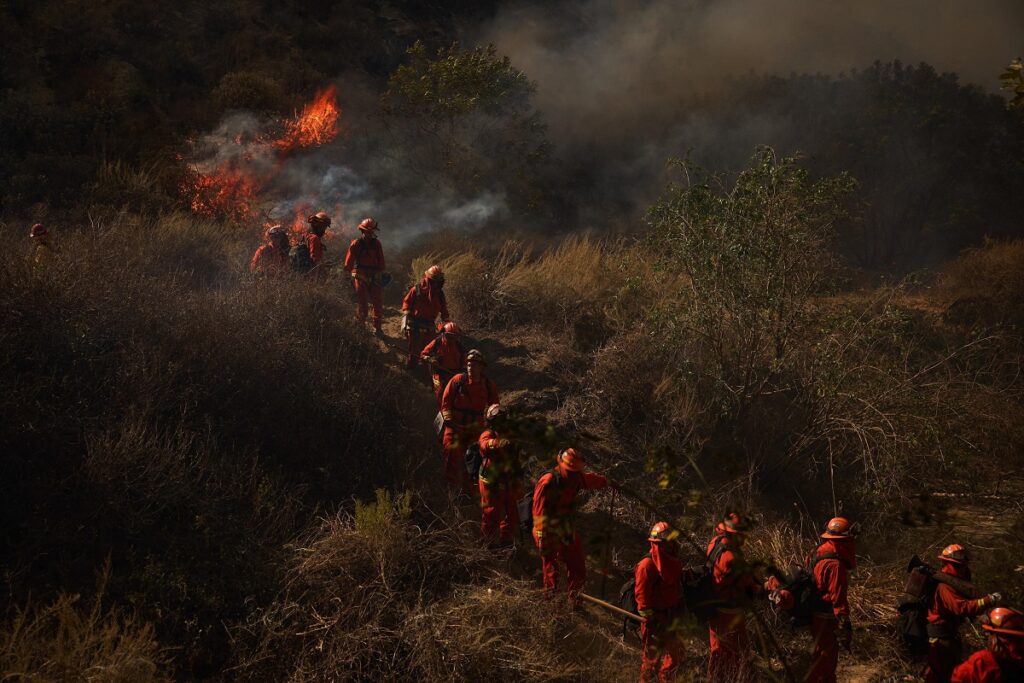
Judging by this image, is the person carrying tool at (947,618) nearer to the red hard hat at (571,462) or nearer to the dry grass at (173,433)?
the red hard hat at (571,462)

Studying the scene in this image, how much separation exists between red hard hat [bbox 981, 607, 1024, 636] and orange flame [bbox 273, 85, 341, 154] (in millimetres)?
15406

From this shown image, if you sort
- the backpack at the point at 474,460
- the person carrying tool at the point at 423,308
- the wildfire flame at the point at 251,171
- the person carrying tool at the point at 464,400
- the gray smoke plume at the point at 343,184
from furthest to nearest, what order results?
the gray smoke plume at the point at 343,184
the wildfire flame at the point at 251,171
the person carrying tool at the point at 423,308
the person carrying tool at the point at 464,400
the backpack at the point at 474,460

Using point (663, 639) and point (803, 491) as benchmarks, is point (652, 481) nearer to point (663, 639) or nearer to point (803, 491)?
point (803, 491)

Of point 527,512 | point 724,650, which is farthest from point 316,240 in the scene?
point 724,650

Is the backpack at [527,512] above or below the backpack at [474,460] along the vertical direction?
below

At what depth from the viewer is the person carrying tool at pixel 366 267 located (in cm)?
1009

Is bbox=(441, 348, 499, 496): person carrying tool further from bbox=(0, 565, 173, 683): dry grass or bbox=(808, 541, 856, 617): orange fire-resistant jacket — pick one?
bbox=(808, 541, 856, 617): orange fire-resistant jacket

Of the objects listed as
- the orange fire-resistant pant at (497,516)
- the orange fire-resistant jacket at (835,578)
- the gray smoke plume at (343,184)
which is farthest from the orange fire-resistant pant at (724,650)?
the gray smoke plume at (343,184)

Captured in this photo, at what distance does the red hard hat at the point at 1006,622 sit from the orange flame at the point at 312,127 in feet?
50.5

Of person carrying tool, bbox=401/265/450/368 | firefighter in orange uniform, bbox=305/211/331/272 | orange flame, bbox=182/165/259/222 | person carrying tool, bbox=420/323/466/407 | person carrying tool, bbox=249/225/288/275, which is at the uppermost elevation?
orange flame, bbox=182/165/259/222

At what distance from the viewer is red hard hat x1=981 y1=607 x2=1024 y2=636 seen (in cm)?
428

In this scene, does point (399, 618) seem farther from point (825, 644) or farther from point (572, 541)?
point (825, 644)

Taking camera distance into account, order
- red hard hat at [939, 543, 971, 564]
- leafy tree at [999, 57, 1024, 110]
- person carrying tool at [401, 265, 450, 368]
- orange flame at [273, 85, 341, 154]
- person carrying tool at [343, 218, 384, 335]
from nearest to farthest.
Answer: leafy tree at [999, 57, 1024, 110], red hard hat at [939, 543, 971, 564], person carrying tool at [401, 265, 450, 368], person carrying tool at [343, 218, 384, 335], orange flame at [273, 85, 341, 154]

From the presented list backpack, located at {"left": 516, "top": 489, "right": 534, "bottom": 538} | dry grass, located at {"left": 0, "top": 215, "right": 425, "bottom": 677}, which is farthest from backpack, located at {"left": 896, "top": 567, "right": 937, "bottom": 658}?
dry grass, located at {"left": 0, "top": 215, "right": 425, "bottom": 677}
